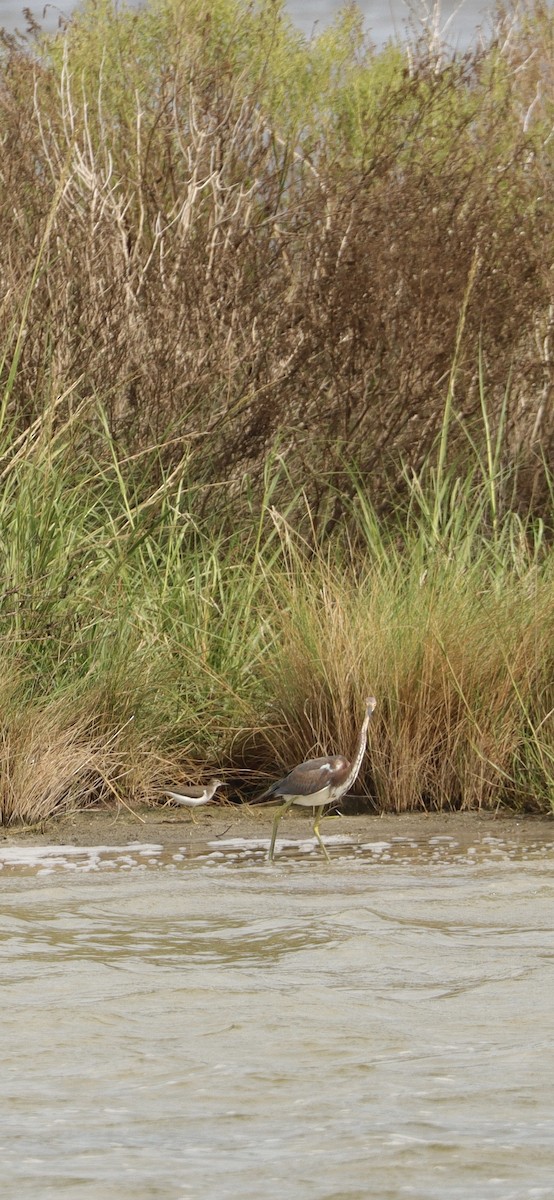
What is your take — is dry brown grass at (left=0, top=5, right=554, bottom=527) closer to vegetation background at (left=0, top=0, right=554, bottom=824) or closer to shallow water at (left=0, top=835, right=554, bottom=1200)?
vegetation background at (left=0, top=0, right=554, bottom=824)

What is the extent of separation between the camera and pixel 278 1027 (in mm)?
3971

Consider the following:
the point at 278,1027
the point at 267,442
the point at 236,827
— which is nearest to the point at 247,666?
the point at 236,827

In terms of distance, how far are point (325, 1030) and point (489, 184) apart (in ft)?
20.5

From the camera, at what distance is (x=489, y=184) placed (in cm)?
917

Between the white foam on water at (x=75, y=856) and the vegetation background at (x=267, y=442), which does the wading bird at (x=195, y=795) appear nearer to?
the vegetation background at (x=267, y=442)

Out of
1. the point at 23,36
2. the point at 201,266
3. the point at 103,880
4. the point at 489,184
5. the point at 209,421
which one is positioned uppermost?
the point at 23,36

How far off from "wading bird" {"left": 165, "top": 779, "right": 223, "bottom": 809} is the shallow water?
0.62m

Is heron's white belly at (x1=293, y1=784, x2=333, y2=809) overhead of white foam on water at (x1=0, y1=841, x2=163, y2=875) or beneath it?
overhead

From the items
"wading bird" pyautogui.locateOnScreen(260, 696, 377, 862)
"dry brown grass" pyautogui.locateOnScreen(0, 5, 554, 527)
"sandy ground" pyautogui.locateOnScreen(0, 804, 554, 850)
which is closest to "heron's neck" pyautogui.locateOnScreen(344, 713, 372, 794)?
"wading bird" pyautogui.locateOnScreen(260, 696, 377, 862)

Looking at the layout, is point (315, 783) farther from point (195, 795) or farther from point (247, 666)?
point (247, 666)

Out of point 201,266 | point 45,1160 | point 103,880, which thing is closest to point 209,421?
point 201,266

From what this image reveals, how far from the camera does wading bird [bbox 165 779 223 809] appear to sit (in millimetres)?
6895

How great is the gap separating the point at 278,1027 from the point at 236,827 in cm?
298

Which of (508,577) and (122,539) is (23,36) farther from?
(508,577)
